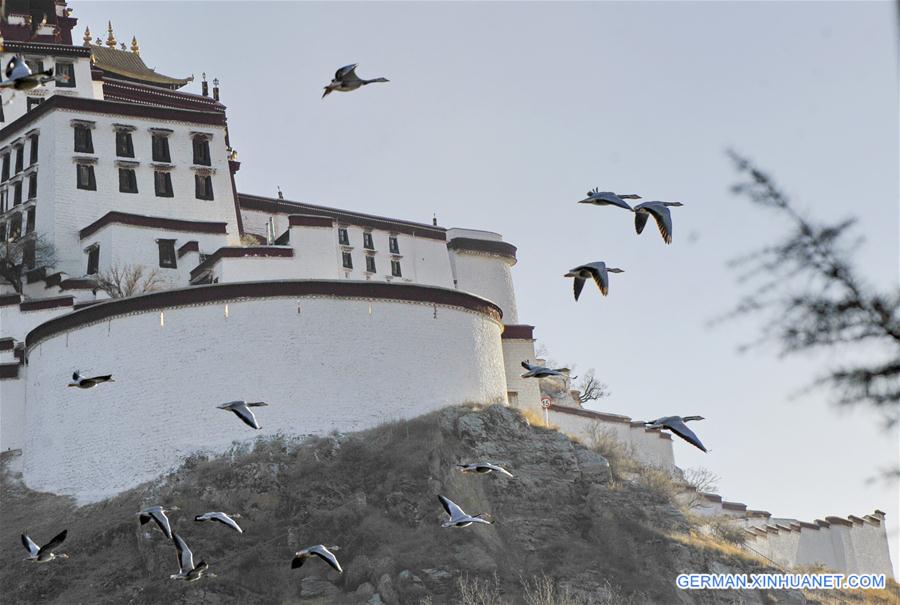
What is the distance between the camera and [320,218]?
57.5m

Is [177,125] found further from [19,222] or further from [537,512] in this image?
[537,512]

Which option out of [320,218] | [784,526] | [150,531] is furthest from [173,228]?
[784,526]

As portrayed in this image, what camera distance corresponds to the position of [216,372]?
4500cm

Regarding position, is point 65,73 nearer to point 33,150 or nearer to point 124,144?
point 33,150

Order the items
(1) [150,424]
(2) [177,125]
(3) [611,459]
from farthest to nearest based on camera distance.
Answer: (2) [177,125] → (3) [611,459] → (1) [150,424]

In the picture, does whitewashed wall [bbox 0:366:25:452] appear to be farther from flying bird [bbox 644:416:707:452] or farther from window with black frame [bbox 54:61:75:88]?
flying bird [bbox 644:416:707:452]

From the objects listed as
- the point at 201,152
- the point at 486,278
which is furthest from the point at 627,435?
the point at 201,152

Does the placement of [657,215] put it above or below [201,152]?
below

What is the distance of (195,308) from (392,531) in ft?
37.8

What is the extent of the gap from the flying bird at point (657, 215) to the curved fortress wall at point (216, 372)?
28206 millimetres

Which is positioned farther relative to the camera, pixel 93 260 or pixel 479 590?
pixel 93 260

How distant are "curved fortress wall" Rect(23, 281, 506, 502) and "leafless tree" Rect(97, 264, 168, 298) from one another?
7.05 meters

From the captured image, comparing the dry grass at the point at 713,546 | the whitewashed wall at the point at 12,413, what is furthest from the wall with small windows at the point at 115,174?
the dry grass at the point at 713,546

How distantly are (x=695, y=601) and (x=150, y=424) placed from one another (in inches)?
740
